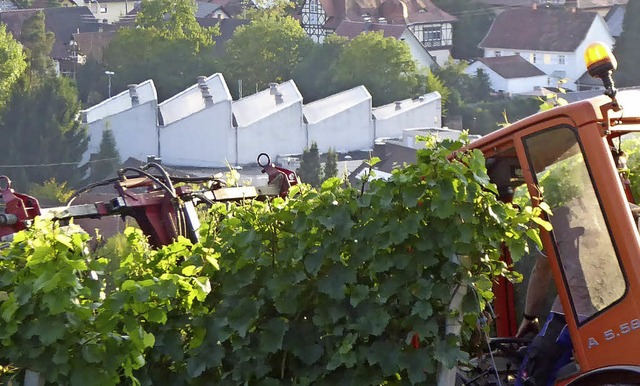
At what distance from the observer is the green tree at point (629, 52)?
192ft

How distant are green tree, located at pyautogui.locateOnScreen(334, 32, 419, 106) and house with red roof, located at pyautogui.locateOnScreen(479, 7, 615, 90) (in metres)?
7.83

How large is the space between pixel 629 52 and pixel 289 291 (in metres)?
57.0

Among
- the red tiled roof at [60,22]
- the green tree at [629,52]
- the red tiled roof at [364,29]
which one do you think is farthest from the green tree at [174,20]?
the green tree at [629,52]

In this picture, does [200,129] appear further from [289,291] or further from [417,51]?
[289,291]

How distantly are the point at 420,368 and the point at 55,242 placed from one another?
1.40 metres

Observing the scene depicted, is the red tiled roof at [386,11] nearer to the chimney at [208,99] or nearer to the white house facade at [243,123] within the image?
the white house facade at [243,123]

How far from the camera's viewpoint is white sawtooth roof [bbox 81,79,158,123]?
50.6m

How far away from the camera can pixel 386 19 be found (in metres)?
82.9

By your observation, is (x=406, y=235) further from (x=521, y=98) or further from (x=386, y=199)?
(x=521, y=98)

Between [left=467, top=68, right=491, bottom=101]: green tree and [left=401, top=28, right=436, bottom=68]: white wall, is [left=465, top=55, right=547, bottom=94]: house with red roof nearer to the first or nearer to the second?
[left=467, top=68, right=491, bottom=101]: green tree

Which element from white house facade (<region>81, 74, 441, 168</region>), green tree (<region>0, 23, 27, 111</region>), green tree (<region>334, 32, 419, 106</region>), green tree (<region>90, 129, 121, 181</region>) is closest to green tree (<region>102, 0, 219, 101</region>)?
green tree (<region>0, 23, 27, 111</region>)

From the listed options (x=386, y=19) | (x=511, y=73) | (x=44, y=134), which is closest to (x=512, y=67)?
(x=511, y=73)

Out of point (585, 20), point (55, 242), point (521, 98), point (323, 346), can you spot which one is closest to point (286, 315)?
point (323, 346)

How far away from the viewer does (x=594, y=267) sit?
4879 mm
